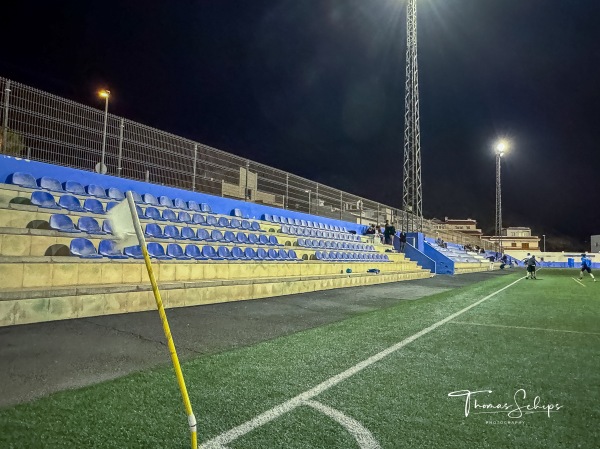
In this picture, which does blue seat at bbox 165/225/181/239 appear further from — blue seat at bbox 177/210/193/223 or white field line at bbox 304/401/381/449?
white field line at bbox 304/401/381/449

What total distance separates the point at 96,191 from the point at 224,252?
11.8ft

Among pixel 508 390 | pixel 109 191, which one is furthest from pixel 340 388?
pixel 109 191

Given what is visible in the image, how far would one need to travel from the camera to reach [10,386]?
124 inches

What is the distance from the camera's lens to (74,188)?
29.4 ft

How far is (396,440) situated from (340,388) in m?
0.99

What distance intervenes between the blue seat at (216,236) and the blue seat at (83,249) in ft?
12.6

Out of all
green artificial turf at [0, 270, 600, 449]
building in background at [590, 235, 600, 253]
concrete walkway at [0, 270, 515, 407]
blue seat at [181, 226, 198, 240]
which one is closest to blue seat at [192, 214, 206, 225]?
blue seat at [181, 226, 198, 240]

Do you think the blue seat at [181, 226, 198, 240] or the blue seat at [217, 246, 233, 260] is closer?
the blue seat at [181, 226, 198, 240]

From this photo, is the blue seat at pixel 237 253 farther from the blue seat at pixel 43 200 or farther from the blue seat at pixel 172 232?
the blue seat at pixel 43 200

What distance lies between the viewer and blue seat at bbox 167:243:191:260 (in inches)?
349

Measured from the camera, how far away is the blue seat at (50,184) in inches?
329

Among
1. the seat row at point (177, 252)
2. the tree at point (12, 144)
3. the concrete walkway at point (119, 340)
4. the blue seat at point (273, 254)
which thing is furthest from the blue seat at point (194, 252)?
the tree at point (12, 144)

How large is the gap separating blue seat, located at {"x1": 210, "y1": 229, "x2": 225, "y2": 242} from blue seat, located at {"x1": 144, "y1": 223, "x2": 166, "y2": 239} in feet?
5.47

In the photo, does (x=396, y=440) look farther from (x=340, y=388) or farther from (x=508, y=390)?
(x=508, y=390)
